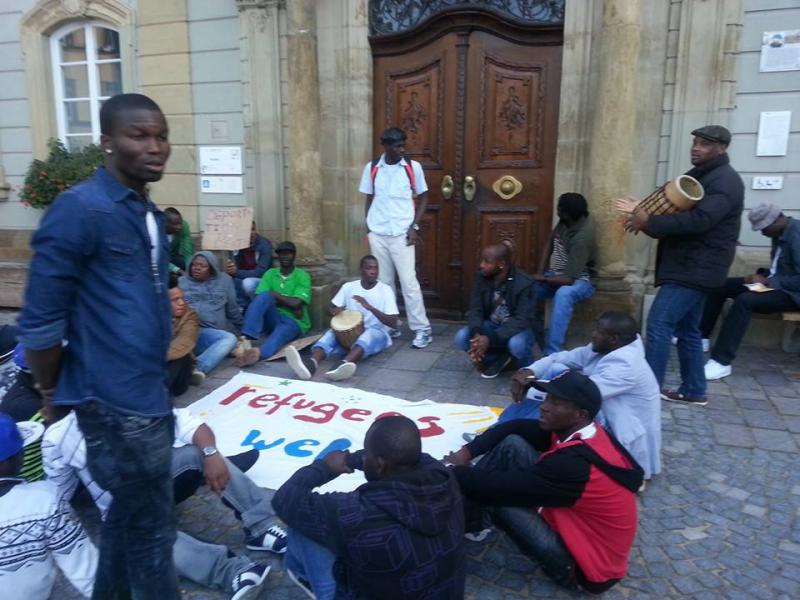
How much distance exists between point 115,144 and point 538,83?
5.40m

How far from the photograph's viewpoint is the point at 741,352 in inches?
233

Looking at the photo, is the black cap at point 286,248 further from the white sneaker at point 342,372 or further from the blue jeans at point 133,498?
the blue jeans at point 133,498

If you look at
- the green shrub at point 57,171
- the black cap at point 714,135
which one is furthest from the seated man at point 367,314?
the green shrub at point 57,171

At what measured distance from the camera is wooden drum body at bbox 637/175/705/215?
14.2 ft

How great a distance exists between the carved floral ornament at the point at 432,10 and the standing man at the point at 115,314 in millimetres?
5380

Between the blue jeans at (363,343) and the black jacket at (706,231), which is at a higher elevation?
the black jacket at (706,231)

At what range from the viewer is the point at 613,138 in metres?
5.77

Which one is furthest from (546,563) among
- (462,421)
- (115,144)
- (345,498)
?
(115,144)

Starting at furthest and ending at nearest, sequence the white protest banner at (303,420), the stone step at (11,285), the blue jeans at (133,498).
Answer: the stone step at (11,285)
the white protest banner at (303,420)
the blue jeans at (133,498)

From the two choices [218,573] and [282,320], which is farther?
[282,320]

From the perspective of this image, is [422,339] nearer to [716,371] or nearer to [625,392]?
[716,371]

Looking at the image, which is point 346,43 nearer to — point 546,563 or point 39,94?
point 39,94

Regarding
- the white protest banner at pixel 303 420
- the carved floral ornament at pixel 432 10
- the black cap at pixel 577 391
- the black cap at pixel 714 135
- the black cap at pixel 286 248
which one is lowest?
the white protest banner at pixel 303 420

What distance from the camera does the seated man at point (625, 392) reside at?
3.36 m
